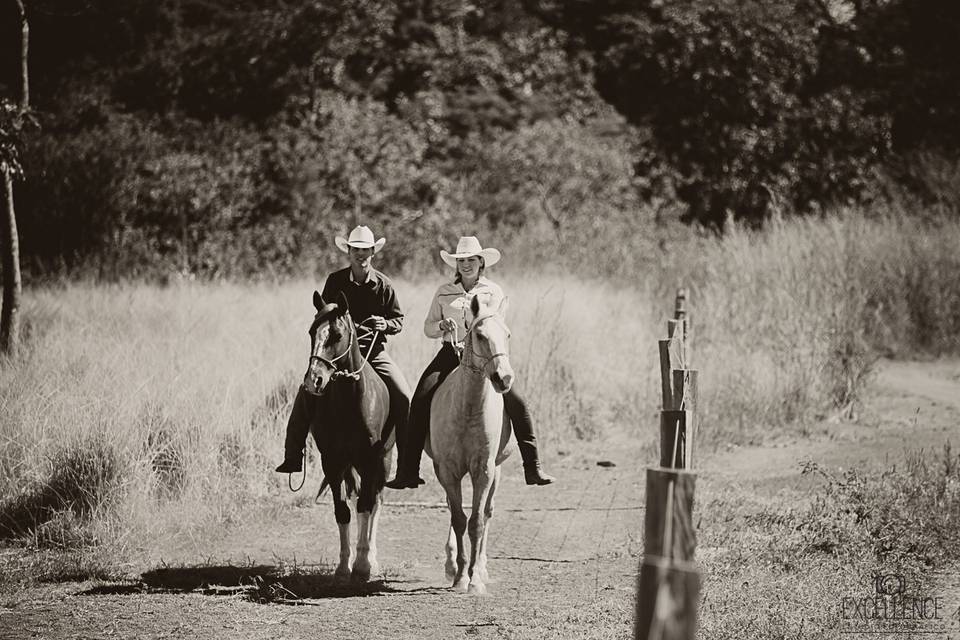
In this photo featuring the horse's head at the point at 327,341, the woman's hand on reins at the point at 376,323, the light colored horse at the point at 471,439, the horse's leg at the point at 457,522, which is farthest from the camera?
the woman's hand on reins at the point at 376,323

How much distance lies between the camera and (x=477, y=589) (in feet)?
24.7

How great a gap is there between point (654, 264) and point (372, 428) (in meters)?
16.2

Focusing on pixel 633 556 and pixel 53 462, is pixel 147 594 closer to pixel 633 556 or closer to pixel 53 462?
pixel 53 462

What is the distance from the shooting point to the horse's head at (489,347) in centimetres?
688

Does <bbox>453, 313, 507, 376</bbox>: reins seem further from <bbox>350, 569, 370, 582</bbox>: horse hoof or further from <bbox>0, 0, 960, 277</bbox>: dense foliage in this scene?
<bbox>0, 0, 960, 277</bbox>: dense foliage

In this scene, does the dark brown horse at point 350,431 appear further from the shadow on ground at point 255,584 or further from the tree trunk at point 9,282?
the tree trunk at point 9,282

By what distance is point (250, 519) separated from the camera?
388 inches

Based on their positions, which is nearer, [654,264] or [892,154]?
[654,264]

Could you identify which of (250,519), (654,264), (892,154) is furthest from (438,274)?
(892,154)

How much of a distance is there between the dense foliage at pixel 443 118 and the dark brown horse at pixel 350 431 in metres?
13.7

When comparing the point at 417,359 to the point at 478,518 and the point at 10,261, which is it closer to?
the point at 10,261

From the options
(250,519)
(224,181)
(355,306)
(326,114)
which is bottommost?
(250,519)

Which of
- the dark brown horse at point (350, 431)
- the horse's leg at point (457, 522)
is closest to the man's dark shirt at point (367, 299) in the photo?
the dark brown horse at point (350, 431)

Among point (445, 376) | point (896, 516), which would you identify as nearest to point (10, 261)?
point (445, 376)
